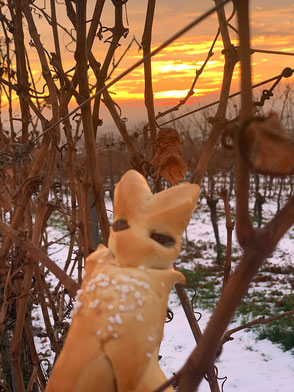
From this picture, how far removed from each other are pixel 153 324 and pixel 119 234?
87 mm

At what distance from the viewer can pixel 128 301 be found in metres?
0.38

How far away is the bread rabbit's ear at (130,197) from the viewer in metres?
0.42

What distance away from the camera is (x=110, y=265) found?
1.35ft

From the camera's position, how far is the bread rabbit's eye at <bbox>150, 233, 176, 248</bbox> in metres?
0.42

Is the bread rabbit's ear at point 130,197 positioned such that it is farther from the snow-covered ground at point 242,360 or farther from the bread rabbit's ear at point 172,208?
the snow-covered ground at point 242,360

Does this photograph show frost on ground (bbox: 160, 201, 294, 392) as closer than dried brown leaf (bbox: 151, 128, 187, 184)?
No

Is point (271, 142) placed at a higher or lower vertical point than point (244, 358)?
higher

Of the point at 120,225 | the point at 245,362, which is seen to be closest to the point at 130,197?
the point at 120,225

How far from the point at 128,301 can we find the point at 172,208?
3.8 inches

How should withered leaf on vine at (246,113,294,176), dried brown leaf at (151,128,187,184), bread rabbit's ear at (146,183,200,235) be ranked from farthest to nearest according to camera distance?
dried brown leaf at (151,128,187,184) → bread rabbit's ear at (146,183,200,235) → withered leaf on vine at (246,113,294,176)

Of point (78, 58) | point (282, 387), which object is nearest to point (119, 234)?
point (78, 58)

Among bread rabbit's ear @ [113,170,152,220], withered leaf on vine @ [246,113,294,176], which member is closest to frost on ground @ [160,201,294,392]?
bread rabbit's ear @ [113,170,152,220]

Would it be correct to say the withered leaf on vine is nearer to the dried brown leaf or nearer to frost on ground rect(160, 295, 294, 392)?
the dried brown leaf

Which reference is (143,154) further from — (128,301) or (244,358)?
(244,358)
